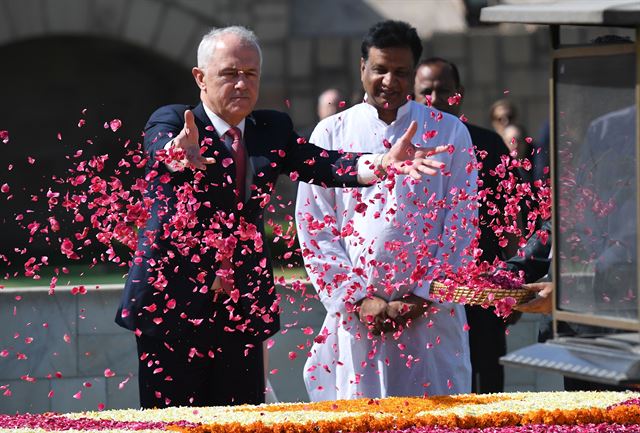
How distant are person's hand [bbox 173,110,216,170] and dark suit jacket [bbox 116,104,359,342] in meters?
0.19

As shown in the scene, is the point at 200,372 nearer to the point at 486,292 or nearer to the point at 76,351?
the point at 486,292

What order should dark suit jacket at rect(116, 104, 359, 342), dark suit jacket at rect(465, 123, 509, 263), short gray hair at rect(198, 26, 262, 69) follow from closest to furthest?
dark suit jacket at rect(116, 104, 359, 342) → short gray hair at rect(198, 26, 262, 69) → dark suit jacket at rect(465, 123, 509, 263)

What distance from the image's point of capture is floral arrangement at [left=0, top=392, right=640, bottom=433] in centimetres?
506

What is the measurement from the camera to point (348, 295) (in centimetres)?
668

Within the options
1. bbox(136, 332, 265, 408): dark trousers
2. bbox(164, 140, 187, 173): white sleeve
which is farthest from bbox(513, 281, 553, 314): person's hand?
bbox(164, 140, 187, 173): white sleeve

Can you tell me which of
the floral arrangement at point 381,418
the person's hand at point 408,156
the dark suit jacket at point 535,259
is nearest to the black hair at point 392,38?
the person's hand at point 408,156

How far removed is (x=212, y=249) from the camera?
6.02 m

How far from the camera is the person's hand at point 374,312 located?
6.60 meters

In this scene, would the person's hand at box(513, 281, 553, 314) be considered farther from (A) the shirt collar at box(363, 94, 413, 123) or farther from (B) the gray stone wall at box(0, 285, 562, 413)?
(B) the gray stone wall at box(0, 285, 562, 413)

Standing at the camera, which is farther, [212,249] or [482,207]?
[482,207]

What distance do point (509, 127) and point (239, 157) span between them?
13.3ft

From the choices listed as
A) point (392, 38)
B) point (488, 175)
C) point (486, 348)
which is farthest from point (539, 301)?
point (486, 348)

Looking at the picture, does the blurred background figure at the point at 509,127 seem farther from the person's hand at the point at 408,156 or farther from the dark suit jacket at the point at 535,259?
the person's hand at the point at 408,156

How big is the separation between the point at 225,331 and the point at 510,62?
39.2 feet
